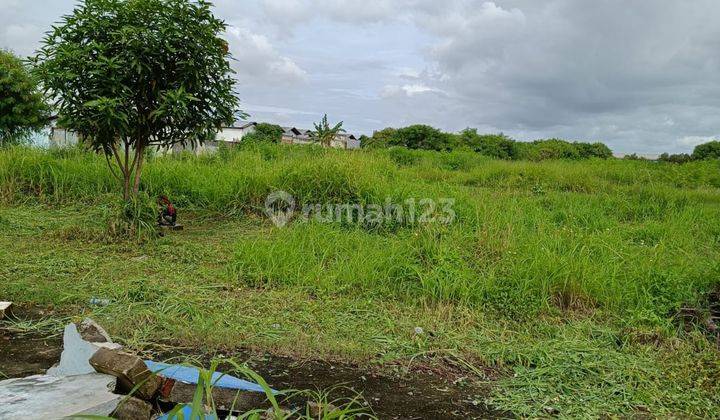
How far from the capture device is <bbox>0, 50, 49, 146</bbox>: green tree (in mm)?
19109

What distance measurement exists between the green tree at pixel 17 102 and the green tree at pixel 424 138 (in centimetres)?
1641

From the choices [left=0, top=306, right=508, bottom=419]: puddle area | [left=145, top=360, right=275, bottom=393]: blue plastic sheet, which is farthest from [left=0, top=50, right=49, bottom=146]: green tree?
[left=145, top=360, right=275, bottom=393]: blue plastic sheet

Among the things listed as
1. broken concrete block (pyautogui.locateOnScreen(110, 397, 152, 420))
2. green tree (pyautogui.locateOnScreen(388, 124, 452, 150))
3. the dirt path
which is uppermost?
green tree (pyautogui.locateOnScreen(388, 124, 452, 150))

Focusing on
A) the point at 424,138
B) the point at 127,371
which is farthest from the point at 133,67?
the point at 424,138

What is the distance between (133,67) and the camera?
5434 millimetres

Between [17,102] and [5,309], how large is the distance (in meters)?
19.7

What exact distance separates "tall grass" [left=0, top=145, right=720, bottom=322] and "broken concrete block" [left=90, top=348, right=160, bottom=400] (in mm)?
2166

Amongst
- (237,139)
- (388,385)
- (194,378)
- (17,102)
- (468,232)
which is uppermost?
(17,102)

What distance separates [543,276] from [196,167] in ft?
20.5

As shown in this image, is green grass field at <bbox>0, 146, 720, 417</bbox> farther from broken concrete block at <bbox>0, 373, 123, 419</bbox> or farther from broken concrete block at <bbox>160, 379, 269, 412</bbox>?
broken concrete block at <bbox>0, 373, 123, 419</bbox>

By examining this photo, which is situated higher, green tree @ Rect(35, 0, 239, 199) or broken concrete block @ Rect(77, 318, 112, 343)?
green tree @ Rect(35, 0, 239, 199)

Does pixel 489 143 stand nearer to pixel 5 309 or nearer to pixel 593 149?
pixel 593 149

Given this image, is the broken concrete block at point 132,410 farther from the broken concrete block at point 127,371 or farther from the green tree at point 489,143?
the green tree at point 489,143

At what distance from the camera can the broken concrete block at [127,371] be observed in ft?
7.34
